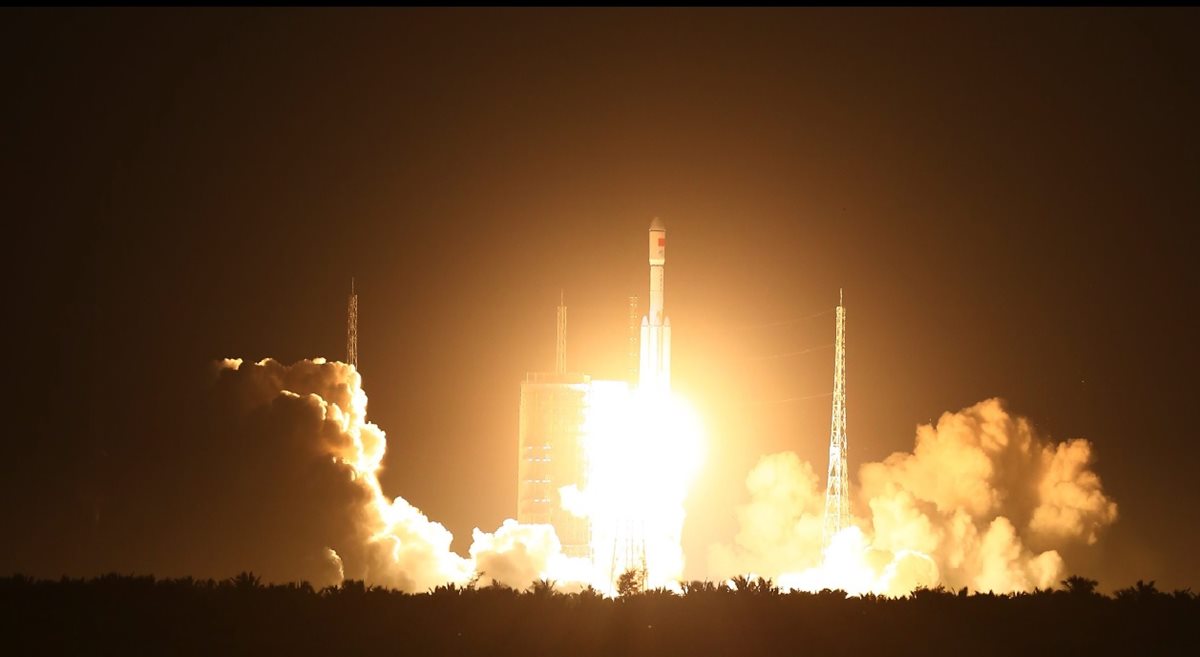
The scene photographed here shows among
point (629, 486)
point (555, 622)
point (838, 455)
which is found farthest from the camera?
point (629, 486)

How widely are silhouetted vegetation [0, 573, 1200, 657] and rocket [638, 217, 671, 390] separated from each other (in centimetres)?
4117

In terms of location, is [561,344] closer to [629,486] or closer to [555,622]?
[629,486]

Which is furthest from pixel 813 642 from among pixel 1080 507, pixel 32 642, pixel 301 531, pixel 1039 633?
pixel 1080 507

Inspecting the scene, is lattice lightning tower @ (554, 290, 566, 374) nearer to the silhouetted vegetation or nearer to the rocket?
the rocket

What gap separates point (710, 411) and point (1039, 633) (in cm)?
6669

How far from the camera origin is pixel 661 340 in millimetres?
88625

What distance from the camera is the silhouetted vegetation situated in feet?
137

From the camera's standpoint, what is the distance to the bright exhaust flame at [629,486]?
89688 mm

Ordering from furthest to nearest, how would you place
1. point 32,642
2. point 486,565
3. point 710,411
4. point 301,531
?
point 710,411 → point 486,565 → point 301,531 → point 32,642

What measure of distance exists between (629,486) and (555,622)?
4703cm

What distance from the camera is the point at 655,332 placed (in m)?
88.5

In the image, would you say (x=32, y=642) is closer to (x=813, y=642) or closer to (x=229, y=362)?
(x=813, y=642)

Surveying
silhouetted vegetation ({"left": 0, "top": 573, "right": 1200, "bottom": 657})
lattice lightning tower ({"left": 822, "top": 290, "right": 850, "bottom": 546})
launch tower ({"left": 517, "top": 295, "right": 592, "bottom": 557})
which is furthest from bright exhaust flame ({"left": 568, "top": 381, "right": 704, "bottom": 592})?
silhouetted vegetation ({"left": 0, "top": 573, "right": 1200, "bottom": 657})

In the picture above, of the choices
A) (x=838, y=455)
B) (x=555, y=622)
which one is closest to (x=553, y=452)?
(x=838, y=455)
